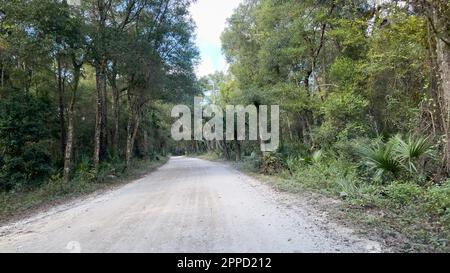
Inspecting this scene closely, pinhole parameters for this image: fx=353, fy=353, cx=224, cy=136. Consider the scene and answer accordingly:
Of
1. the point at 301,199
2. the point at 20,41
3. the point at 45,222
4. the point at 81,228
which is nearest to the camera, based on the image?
the point at 81,228

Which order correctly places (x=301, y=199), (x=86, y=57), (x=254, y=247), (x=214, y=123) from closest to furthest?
(x=254, y=247)
(x=301, y=199)
(x=86, y=57)
(x=214, y=123)

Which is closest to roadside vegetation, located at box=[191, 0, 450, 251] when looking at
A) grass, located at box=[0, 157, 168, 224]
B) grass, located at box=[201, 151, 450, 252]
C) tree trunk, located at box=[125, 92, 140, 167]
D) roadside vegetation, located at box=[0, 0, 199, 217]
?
grass, located at box=[201, 151, 450, 252]

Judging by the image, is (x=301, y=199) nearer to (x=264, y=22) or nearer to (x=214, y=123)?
(x=264, y=22)

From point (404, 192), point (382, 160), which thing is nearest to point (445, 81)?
point (382, 160)

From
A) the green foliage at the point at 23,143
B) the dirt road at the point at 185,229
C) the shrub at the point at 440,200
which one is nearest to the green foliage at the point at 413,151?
the shrub at the point at 440,200

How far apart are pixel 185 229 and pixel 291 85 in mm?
15423

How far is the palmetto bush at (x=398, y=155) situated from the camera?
353 inches

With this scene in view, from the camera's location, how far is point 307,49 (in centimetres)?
2098

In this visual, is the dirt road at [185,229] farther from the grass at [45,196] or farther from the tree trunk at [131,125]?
the tree trunk at [131,125]

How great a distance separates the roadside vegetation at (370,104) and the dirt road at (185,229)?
1.19m

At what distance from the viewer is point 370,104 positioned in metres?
16.6

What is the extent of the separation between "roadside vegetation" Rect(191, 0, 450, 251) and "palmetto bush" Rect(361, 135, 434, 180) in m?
0.03

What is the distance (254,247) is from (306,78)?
18680mm

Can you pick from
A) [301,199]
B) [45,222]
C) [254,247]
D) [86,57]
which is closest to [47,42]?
[86,57]
